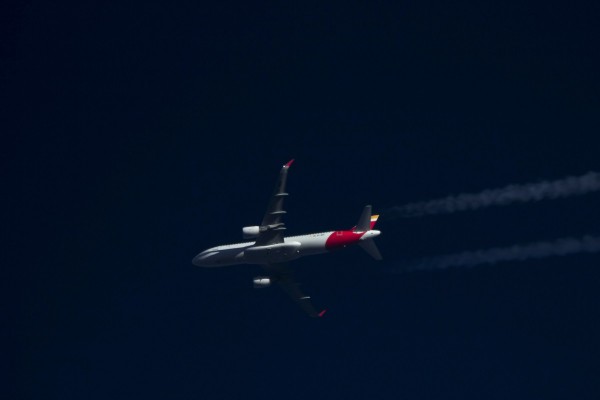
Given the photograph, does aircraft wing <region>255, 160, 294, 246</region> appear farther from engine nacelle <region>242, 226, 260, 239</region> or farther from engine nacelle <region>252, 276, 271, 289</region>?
engine nacelle <region>252, 276, 271, 289</region>

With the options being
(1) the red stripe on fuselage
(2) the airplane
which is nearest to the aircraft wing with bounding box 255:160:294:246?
(2) the airplane

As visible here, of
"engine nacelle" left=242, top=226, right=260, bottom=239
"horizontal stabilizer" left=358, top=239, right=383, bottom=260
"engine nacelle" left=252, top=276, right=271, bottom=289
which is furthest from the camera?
"engine nacelle" left=252, top=276, right=271, bottom=289

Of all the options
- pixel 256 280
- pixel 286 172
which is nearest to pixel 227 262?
pixel 256 280

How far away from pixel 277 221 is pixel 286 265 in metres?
6.48

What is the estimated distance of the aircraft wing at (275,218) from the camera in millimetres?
84750

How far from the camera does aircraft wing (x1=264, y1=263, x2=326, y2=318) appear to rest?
300ft

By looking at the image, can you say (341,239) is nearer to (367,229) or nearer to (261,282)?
(367,229)

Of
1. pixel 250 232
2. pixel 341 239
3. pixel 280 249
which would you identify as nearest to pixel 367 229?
pixel 341 239

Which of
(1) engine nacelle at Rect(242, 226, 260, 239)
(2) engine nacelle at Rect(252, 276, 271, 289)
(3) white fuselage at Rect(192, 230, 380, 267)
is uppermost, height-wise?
(1) engine nacelle at Rect(242, 226, 260, 239)

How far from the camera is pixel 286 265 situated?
300 ft

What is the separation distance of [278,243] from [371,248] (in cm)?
698

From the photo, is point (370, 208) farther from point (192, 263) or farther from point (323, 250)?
point (192, 263)

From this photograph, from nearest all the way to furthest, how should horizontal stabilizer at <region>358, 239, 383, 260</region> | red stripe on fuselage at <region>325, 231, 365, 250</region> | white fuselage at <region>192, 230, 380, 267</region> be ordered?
1. red stripe on fuselage at <region>325, 231, 365, 250</region>
2. white fuselage at <region>192, 230, 380, 267</region>
3. horizontal stabilizer at <region>358, 239, 383, 260</region>

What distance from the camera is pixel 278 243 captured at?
284ft
